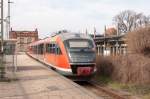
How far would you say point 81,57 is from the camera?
22375 mm

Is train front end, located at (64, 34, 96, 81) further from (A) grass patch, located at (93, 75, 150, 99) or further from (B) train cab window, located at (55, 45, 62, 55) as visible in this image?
(A) grass patch, located at (93, 75, 150, 99)

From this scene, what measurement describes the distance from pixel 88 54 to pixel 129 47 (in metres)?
4.43

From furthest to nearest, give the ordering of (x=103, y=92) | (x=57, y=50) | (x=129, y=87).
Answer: (x=57, y=50), (x=129, y=87), (x=103, y=92)

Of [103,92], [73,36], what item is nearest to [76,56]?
[73,36]

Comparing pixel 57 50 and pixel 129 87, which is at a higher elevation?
pixel 57 50

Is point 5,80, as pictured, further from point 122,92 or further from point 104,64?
point 104,64

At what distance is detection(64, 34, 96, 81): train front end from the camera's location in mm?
22078

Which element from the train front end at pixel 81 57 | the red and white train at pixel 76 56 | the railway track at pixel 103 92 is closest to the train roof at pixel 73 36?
the red and white train at pixel 76 56

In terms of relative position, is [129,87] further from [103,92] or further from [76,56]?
[76,56]

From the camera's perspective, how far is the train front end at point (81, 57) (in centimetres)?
2208

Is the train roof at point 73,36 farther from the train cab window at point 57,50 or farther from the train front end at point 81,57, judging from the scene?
the train cab window at point 57,50

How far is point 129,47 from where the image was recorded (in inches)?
1030

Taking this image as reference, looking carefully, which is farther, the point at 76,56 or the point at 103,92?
the point at 76,56

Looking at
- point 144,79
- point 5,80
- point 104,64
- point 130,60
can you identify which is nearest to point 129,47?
point 104,64
